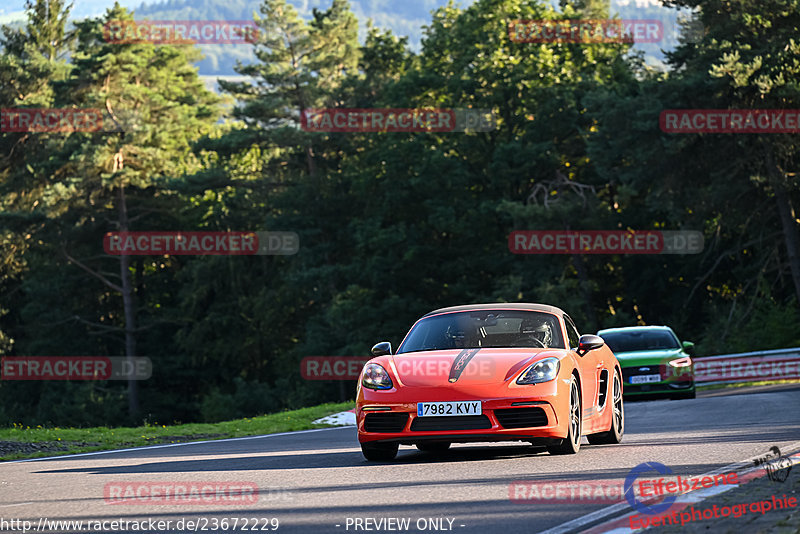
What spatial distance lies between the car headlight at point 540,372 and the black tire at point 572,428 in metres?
0.33

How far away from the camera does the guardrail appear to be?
33.3 m

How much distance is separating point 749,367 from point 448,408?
25.7 metres

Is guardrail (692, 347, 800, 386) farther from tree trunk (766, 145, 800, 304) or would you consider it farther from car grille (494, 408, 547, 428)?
car grille (494, 408, 547, 428)

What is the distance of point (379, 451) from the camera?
11.2 m

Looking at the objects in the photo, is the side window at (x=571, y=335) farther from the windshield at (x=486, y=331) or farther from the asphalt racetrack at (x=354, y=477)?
the asphalt racetrack at (x=354, y=477)

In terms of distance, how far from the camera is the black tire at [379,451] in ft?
36.2

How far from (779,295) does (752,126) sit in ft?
27.8

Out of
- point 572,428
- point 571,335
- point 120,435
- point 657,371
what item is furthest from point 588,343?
point 657,371

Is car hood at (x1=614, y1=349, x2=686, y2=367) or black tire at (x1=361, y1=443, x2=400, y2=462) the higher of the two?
black tire at (x1=361, y1=443, x2=400, y2=462)

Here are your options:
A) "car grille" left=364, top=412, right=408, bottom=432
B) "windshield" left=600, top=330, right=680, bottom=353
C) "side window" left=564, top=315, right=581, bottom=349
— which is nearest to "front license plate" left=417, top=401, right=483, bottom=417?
"car grille" left=364, top=412, right=408, bottom=432

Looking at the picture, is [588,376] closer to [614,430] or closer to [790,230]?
[614,430]

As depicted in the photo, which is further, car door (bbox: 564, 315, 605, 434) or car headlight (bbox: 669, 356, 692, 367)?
car headlight (bbox: 669, 356, 692, 367)

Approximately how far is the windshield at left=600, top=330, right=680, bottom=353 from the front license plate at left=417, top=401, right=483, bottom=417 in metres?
13.9

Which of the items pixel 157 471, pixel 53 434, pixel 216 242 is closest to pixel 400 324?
pixel 216 242
